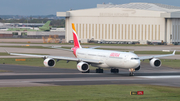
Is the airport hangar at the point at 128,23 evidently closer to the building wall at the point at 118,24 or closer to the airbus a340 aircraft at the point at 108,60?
the building wall at the point at 118,24

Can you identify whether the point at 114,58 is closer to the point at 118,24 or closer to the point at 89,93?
the point at 89,93

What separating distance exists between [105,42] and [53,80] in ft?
361

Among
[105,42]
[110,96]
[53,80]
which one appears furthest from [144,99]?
[105,42]

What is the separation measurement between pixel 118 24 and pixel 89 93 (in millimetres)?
123877

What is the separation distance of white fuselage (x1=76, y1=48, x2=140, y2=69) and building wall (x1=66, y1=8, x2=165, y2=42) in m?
97.4

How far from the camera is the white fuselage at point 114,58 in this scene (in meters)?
48.2

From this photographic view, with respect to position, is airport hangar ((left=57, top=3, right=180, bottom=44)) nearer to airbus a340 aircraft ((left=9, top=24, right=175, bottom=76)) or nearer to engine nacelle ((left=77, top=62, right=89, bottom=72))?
airbus a340 aircraft ((left=9, top=24, right=175, bottom=76))

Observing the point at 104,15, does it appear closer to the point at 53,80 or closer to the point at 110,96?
the point at 53,80

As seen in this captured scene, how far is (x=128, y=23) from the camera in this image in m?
154

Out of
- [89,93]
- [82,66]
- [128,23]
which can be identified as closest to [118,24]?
[128,23]

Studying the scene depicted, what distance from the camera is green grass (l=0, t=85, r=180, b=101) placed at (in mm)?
30688

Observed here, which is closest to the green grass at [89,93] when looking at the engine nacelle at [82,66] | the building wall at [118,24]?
the engine nacelle at [82,66]

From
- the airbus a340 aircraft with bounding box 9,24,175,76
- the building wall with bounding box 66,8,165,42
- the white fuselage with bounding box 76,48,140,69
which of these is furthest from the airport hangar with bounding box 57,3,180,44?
the white fuselage with bounding box 76,48,140,69

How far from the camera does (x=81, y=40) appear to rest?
15925cm
